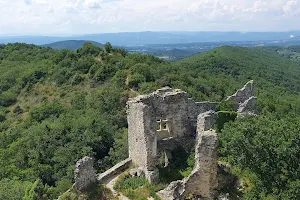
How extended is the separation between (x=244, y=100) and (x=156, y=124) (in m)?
9.61

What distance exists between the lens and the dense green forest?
14.0 meters

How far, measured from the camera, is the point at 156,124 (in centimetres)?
1964

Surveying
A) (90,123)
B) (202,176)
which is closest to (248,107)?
(202,176)

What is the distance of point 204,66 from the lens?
95812mm

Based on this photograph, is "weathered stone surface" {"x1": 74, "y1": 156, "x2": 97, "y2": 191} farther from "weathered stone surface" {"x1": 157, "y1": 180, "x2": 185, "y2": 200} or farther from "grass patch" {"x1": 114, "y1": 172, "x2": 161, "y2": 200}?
"weathered stone surface" {"x1": 157, "y1": 180, "x2": 185, "y2": 200}

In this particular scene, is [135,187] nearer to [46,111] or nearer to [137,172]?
[137,172]

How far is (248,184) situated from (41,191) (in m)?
13.6

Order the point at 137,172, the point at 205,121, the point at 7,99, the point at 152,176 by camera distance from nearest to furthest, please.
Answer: the point at 152,176
the point at 205,121
the point at 137,172
the point at 7,99

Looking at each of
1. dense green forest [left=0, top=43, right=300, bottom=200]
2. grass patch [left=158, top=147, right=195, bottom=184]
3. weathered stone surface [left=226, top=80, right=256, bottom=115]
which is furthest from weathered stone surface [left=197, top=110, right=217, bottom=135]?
weathered stone surface [left=226, top=80, right=256, bottom=115]

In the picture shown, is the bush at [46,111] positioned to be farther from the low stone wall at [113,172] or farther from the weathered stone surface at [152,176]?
the weathered stone surface at [152,176]

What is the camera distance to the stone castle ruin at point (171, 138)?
15750mm

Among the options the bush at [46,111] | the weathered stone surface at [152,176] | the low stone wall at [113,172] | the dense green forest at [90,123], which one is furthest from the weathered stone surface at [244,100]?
the bush at [46,111]

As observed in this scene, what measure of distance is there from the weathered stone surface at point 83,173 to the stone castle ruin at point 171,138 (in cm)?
150

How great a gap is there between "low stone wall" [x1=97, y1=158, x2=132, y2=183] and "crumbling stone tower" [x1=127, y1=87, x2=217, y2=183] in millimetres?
498
